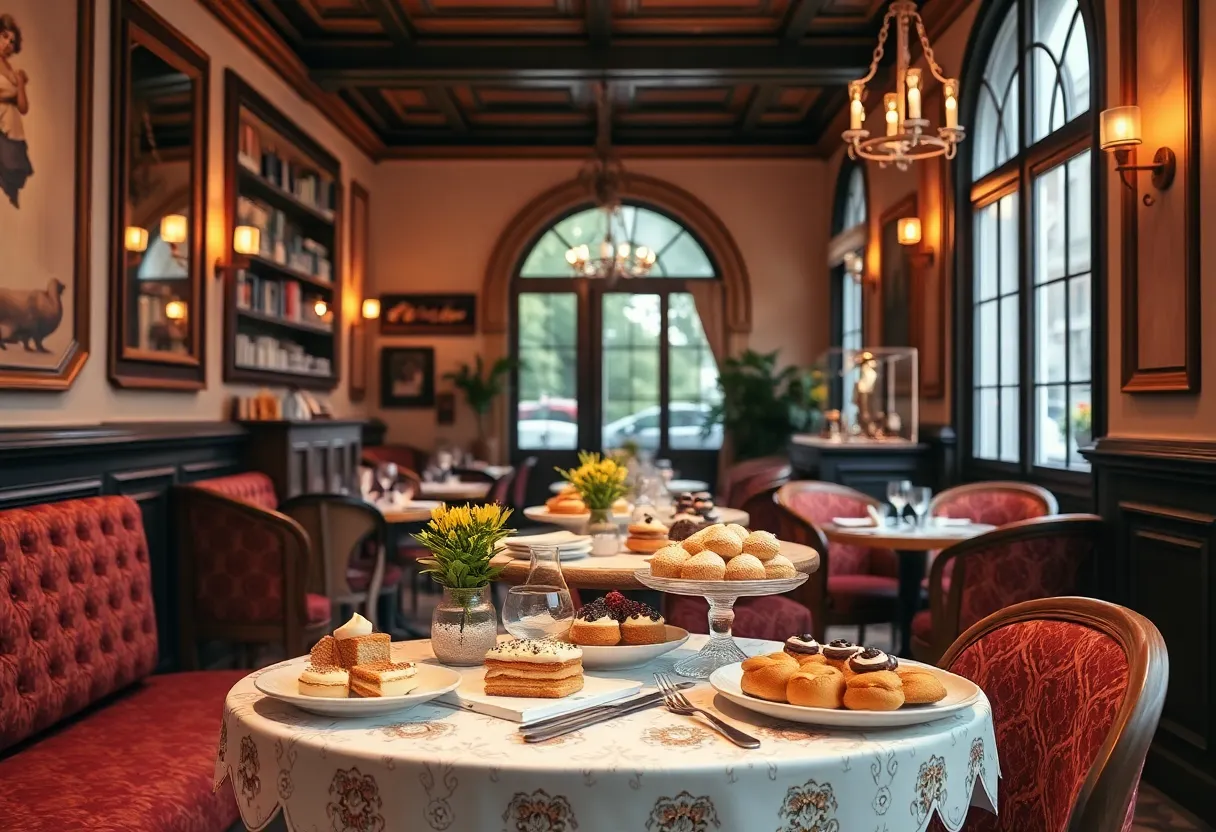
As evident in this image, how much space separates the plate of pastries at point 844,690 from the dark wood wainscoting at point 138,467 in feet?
9.51

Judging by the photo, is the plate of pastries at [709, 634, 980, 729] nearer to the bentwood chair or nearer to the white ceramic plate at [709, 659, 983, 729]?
the white ceramic plate at [709, 659, 983, 729]

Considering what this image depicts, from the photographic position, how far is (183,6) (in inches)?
228

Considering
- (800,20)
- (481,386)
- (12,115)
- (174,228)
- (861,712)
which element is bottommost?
(861,712)

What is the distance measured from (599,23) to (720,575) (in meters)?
6.09

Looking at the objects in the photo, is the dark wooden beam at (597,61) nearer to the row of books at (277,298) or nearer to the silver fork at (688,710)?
the row of books at (277,298)

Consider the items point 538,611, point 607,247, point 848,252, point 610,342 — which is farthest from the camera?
point 610,342

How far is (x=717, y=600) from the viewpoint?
6.98 feet

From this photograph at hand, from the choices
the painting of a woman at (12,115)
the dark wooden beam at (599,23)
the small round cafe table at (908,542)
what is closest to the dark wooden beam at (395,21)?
the dark wooden beam at (599,23)

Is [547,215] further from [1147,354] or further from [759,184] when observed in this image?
[1147,354]

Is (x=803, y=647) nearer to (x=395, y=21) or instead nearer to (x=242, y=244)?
(x=242, y=244)

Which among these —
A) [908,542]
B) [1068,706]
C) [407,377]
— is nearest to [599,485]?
[908,542]

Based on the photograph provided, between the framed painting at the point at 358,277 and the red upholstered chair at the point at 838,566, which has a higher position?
the framed painting at the point at 358,277

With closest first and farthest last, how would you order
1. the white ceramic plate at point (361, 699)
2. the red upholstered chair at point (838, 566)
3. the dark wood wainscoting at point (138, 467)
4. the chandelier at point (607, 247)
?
1. the white ceramic plate at point (361, 699)
2. the dark wood wainscoting at point (138, 467)
3. the red upholstered chair at point (838, 566)
4. the chandelier at point (607, 247)

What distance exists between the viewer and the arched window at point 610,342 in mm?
10805
